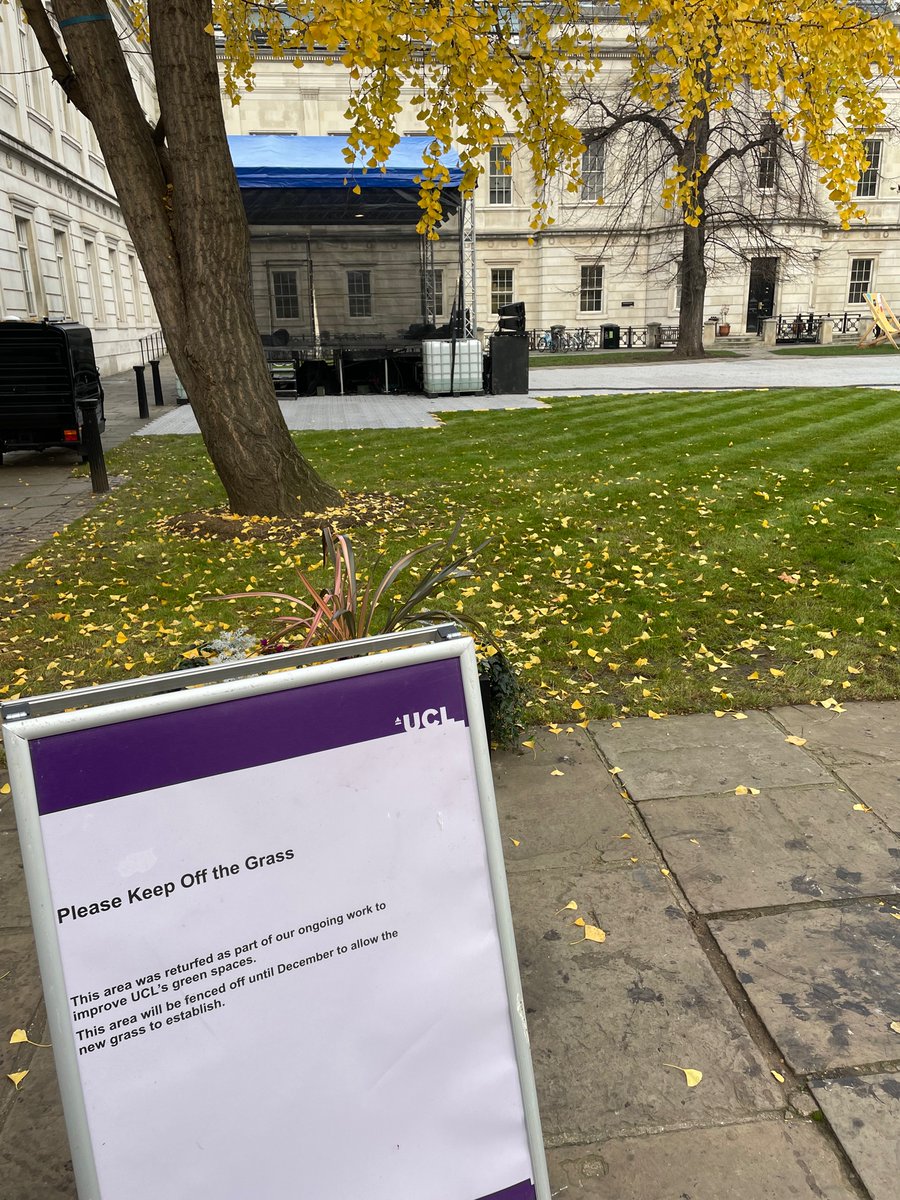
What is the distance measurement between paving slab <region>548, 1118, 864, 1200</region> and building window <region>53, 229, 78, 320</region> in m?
25.9

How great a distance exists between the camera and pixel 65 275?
24609 millimetres

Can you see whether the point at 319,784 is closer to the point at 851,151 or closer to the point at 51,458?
the point at 851,151

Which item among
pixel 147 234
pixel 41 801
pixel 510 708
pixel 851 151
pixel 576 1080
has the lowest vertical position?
pixel 576 1080

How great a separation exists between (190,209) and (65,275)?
2072cm

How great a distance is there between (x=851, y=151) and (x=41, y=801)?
7.13 m

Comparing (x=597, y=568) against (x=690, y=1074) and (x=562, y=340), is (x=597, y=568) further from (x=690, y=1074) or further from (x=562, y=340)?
(x=562, y=340)

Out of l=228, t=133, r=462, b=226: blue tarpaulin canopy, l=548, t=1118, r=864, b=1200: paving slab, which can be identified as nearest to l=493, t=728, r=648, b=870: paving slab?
l=548, t=1118, r=864, b=1200: paving slab

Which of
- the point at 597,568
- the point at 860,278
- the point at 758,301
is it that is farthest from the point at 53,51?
the point at 860,278

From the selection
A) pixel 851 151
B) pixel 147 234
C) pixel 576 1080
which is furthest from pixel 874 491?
pixel 576 1080

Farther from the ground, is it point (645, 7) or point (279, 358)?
point (645, 7)

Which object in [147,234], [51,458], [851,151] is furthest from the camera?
[51,458]

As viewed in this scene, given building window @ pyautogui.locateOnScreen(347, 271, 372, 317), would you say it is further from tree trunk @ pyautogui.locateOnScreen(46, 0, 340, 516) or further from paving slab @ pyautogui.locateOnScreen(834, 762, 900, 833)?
paving slab @ pyautogui.locateOnScreen(834, 762, 900, 833)

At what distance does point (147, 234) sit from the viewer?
6.94 meters

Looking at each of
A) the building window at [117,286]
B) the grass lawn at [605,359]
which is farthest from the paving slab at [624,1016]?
the building window at [117,286]
